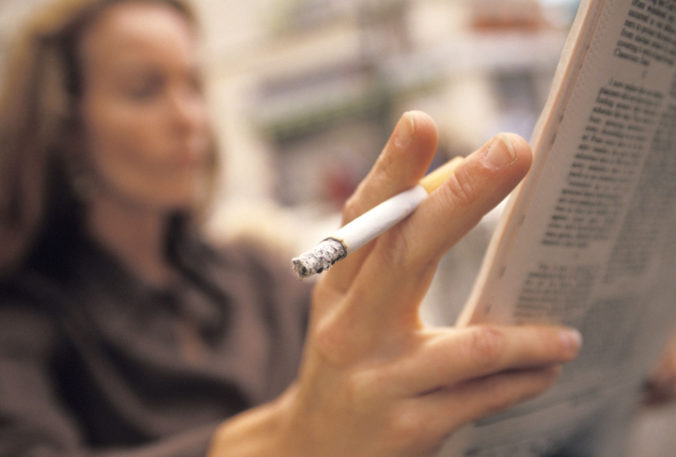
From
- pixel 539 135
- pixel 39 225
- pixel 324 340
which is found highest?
pixel 539 135

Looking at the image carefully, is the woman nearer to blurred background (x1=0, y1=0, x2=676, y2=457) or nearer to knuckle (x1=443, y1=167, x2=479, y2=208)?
knuckle (x1=443, y1=167, x2=479, y2=208)

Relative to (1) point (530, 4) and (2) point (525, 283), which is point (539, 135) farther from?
(1) point (530, 4)

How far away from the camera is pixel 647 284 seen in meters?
0.30

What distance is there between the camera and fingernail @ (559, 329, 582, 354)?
0.23m

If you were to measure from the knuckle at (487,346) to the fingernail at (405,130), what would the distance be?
0.29 feet

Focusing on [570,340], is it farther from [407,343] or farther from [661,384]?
[661,384]

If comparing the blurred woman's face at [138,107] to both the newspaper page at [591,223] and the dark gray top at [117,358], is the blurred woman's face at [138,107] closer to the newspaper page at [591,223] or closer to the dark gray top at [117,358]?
the dark gray top at [117,358]

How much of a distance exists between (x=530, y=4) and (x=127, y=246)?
2.60 m

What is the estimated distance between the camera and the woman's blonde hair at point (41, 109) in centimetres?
53

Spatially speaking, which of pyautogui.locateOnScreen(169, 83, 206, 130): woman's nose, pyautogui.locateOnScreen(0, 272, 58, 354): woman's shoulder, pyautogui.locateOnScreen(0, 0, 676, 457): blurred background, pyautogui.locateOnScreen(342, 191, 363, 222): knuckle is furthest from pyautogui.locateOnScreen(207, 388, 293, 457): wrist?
pyautogui.locateOnScreen(0, 0, 676, 457): blurred background

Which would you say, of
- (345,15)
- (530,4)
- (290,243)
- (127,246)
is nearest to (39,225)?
(127,246)

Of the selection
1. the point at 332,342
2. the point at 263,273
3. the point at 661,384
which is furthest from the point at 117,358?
the point at 661,384

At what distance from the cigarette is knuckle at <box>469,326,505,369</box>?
0.06 metres

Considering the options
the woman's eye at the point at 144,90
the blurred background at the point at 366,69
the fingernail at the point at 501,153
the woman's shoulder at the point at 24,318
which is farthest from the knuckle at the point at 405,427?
the blurred background at the point at 366,69
